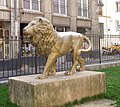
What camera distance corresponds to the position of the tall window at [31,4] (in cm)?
1684

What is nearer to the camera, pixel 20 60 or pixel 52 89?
pixel 52 89

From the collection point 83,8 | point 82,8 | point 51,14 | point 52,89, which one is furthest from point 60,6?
point 52,89

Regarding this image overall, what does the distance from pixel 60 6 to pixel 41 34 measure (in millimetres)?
14048

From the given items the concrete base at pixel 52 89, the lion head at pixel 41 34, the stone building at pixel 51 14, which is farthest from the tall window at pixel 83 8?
the lion head at pixel 41 34

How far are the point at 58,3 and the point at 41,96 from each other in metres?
14.5

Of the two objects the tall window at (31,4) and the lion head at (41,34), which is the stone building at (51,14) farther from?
the lion head at (41,34)

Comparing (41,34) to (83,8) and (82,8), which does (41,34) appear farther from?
(83,8)

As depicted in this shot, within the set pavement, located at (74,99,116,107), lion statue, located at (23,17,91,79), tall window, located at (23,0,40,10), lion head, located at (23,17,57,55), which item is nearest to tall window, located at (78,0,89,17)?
tall window, located at (23,0,40,10)

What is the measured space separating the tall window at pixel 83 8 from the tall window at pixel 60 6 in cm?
161

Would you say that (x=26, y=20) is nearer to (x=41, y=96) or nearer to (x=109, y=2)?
(x=41, y=96)

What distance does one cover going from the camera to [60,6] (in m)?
19.2

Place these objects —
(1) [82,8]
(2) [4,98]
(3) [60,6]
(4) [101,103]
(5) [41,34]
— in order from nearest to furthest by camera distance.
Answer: (5) [41,34]
(4) [101,103]
(2) [4,98]
(3) [60,6]
(1) [82,8]

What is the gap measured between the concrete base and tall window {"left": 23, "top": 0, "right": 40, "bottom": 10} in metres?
11.5

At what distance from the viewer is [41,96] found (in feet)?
17.1
